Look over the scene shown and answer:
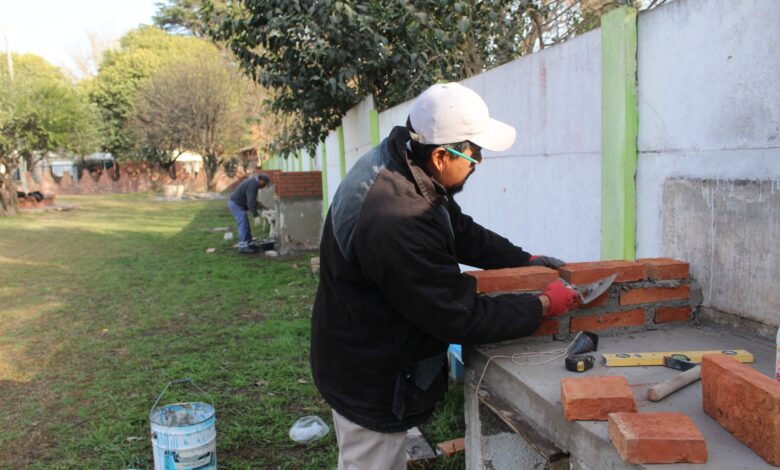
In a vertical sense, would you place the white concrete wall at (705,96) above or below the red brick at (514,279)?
above

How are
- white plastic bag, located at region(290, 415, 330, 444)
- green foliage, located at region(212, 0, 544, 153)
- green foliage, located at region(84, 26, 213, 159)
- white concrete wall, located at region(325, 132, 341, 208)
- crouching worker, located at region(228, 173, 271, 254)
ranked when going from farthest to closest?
green foliage, located at region(84, 26, 213, 159), crouching worker, located at region(228, 173, 271, 254), white concrete wall, located at region(325, 132, 341, 208), green foliage, located at region(212, 0, 544, 153), white plastic bag, located at region(290, 415, 330, 444)

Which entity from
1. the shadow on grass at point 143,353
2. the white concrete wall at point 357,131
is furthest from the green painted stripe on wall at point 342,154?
the shadow on grass at point 143,353

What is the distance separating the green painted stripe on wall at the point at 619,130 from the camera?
2.96m

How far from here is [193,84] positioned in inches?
1294

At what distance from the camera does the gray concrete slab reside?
1611 millimetres

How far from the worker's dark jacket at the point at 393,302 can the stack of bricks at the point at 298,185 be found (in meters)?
9.18

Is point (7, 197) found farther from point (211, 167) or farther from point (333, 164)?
point (333, 164)

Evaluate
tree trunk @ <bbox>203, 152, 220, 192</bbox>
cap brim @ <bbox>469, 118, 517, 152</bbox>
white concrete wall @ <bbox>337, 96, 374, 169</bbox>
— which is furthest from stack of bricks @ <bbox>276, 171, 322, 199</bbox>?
→ tree trunk @ <bbox>203, 152, 220, 192</bbox>

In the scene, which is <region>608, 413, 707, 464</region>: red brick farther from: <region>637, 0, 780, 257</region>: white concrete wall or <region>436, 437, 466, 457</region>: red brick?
<region>436, 437, 466, 457</region>: red brick

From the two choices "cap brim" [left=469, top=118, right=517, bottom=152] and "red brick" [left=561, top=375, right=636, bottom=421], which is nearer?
"red brick" [left=561, top=375, right=636, bottom=421]

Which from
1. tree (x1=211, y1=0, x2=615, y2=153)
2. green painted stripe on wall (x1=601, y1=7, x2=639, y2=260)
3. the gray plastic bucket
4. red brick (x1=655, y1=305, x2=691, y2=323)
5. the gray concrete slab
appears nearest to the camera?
the gray concrete slab

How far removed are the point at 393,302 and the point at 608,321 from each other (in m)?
1.02

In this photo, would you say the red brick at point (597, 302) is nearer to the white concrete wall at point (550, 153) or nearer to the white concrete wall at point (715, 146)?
the white concrete wall at point (715, 146)

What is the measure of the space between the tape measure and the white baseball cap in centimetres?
80
